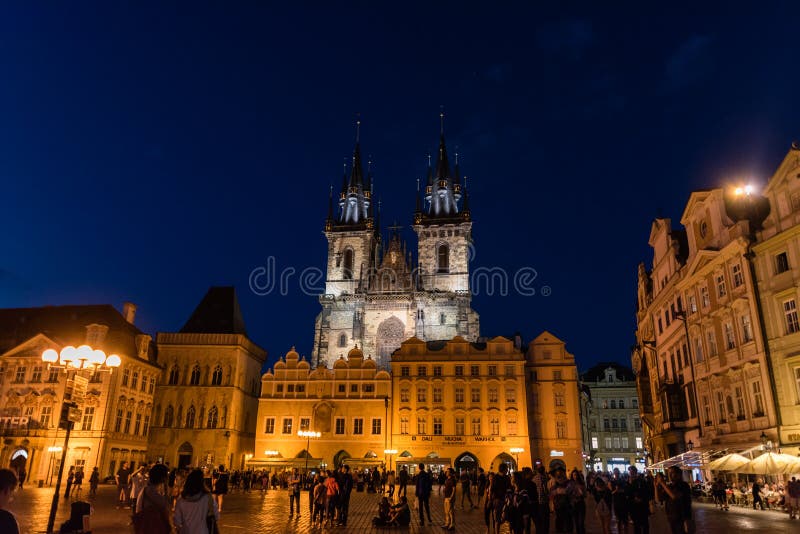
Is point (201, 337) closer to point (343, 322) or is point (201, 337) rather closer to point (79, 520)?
point (343, 322)

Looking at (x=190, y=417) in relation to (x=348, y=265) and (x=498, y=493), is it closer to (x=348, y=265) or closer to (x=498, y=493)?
(x=348, y=265)

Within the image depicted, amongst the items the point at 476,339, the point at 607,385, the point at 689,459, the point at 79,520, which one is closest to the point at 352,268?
the point at 476,339

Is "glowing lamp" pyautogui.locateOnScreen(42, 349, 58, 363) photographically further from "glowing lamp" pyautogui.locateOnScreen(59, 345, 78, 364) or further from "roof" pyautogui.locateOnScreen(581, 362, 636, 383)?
"roof" pyautogui.locateOnScreen(581, 362, 636, 383)

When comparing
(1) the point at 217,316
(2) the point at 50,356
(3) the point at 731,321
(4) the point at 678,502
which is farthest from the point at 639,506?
(1) the point at 217,316

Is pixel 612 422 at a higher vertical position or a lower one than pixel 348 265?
lower

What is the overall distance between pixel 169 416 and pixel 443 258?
37898mm

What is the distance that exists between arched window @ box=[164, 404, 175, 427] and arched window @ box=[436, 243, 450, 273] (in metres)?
35.6

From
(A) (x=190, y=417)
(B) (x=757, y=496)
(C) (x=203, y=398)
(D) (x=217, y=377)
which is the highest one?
(D) (x=217, y=377)

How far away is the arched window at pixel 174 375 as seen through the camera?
5359 cm

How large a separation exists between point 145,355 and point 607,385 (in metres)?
57.0

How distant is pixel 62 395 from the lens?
41031 millimetres

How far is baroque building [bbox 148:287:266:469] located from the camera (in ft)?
169

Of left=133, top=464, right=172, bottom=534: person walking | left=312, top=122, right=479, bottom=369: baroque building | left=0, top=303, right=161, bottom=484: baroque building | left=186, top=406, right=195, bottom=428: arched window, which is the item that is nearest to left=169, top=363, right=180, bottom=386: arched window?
left=0, top=303, right=161, bottom=484: baroque building

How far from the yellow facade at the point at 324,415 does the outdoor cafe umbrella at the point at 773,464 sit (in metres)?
34.3
